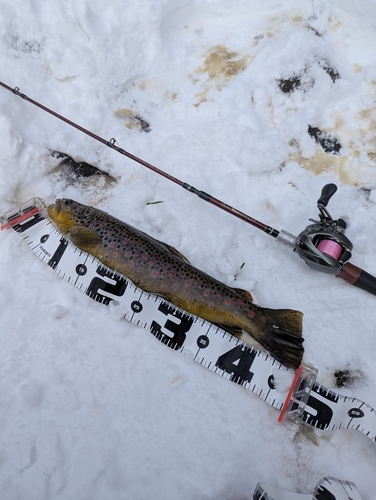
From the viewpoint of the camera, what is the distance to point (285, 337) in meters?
2.76

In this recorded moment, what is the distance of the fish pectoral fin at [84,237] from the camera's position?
3039 millimetres

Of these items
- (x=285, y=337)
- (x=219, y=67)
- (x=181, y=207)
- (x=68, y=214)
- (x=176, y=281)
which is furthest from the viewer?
(x=219, y=67)

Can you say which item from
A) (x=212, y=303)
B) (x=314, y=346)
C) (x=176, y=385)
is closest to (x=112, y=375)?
(x=176, y=385)

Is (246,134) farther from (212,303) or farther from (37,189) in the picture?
(37,189)

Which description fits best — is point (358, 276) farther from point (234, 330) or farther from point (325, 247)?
point (234, 330)

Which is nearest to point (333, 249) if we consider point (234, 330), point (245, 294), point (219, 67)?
point (245, 294)

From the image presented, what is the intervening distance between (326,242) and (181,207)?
133 centimetres

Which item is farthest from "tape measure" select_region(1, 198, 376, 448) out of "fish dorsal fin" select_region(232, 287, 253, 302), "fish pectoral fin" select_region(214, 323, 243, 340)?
"fish dorsal fin" select_region(232, 287, 253, 302)

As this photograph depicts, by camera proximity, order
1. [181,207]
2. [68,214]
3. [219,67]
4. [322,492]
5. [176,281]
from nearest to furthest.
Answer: [322,492] < [176,281] < [68,214] < [181,207] < [219,67]

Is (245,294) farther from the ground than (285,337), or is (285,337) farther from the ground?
(245,294)

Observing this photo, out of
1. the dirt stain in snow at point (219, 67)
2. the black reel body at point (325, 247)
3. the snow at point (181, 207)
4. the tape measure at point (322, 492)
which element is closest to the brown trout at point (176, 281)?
the snow at point (181, 207)

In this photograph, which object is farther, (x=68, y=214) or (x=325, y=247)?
(x=68, y=214)

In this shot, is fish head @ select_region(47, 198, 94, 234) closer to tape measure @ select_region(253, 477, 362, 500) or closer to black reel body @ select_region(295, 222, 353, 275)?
black reel body @ select_region(295, 222, 353, 275)

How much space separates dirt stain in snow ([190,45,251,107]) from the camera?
386 centimetres
